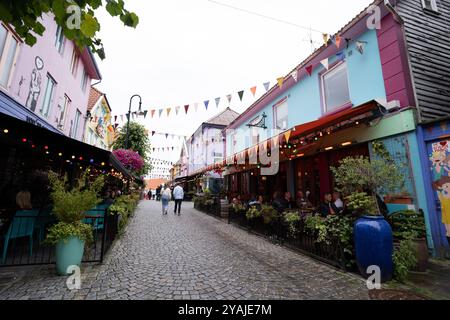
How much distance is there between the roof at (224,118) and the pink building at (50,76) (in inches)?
558

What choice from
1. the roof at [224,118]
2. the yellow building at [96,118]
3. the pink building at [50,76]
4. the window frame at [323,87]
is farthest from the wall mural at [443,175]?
the roof at [224,118]

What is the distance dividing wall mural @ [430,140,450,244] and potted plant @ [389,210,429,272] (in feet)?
1.66

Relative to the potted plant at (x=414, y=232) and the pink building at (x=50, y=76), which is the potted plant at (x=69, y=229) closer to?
the pink building at (x=50, y=76)

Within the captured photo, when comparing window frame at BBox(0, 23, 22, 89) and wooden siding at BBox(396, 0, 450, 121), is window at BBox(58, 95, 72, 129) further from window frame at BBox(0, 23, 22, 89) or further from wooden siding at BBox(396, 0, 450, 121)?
wooden siding at BBox(396, 0, 450, 121)

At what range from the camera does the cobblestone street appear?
10.6ft

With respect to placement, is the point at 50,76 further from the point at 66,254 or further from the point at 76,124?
the point at 66,254

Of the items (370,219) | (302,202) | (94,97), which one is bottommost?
(370,219)

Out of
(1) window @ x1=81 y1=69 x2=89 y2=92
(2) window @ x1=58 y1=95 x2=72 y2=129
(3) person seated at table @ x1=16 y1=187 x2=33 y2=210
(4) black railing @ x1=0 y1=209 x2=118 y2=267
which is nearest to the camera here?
(4) black railing @ x1=0 y1=209 x2=118 y2=267

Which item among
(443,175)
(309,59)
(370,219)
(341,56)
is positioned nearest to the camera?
(370,219)

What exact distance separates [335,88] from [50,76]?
443 inches

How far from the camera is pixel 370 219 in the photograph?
3.85 meters

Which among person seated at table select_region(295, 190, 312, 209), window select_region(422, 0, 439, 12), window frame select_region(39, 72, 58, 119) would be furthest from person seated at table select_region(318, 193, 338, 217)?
window frame select_region(39, 72, 58, 119)

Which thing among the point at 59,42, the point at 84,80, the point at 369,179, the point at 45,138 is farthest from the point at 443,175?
the point at 84,80

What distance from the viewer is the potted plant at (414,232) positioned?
13.3 feet
